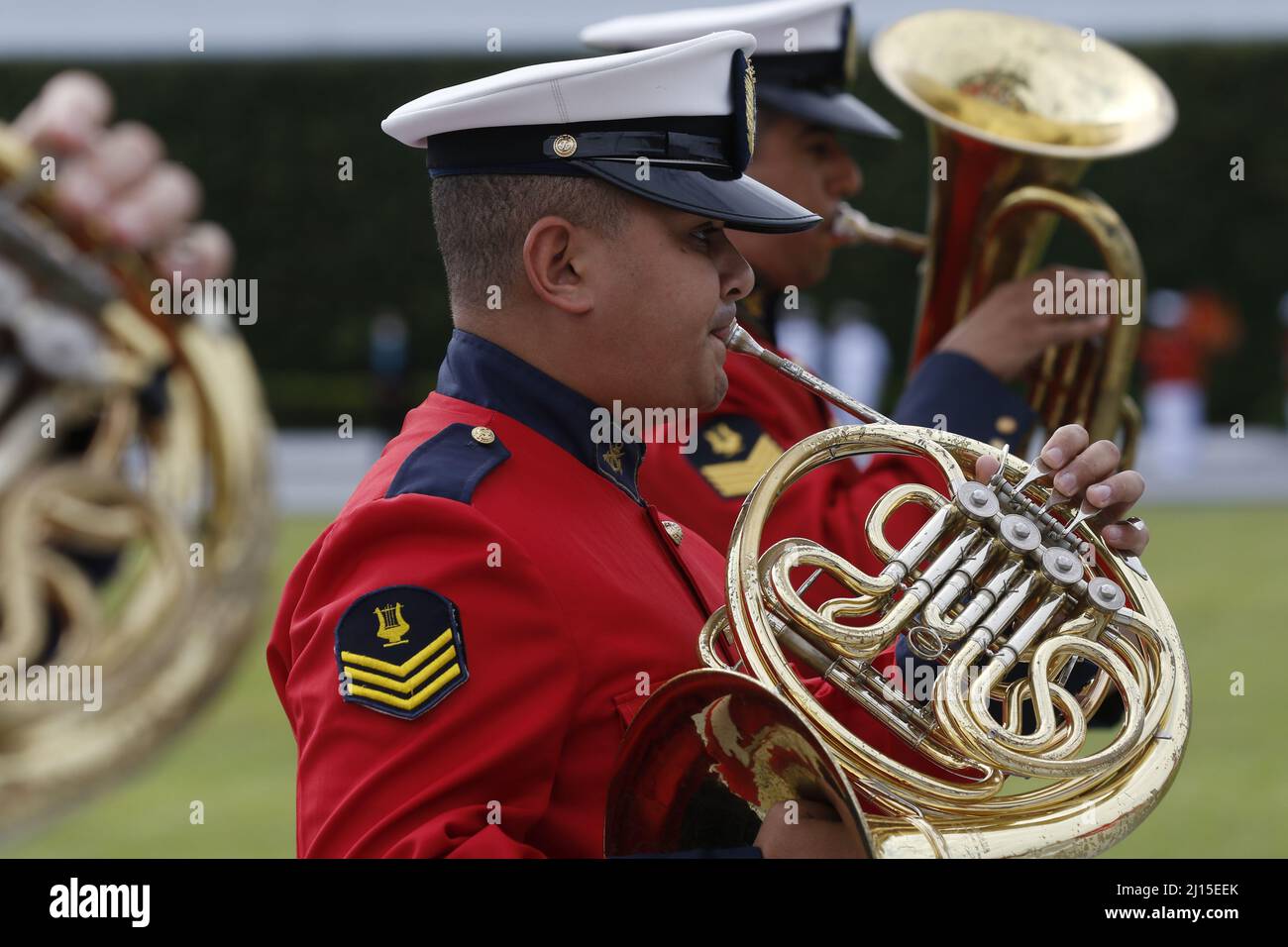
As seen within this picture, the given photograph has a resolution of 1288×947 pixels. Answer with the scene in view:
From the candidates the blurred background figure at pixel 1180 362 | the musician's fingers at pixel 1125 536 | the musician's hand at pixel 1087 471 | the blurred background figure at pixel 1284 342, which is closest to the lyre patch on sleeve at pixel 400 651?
the musician's hand at pixel 1087 471

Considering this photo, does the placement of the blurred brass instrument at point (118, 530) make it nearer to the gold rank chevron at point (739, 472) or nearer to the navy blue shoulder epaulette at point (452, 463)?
the gold rank chevron at point (739, 472)

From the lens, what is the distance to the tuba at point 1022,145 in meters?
3.46

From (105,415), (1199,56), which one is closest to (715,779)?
(105,415)

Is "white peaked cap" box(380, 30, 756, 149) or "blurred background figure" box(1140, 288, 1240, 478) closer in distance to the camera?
"white peaked cap" box(380, 30, 756, 149)

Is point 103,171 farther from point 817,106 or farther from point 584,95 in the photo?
point 584,95

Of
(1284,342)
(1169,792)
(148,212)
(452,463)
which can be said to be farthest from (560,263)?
(1284,342)

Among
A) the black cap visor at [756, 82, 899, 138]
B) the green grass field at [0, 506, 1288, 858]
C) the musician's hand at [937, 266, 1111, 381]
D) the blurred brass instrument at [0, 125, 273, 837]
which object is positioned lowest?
the green grass field at [0, 506, 1288, 858]

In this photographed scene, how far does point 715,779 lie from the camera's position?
1.97m

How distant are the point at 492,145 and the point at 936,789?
2.75 feet

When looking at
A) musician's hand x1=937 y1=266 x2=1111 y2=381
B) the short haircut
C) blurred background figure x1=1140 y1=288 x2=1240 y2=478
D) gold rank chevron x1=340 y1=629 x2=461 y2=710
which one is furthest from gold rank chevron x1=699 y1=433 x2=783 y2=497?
blurred background figure x1=1140 y1=288 x2=1240 y2=478

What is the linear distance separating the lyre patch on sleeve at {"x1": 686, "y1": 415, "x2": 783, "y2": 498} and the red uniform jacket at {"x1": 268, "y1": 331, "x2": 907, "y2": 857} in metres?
0.75

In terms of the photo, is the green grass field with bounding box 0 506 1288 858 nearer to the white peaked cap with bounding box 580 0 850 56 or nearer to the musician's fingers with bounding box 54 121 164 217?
the musician's fingers with bounding box 54 121 164 217

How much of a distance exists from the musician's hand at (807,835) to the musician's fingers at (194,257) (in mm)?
2575

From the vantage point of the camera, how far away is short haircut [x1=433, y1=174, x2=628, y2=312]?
208 centimetres
